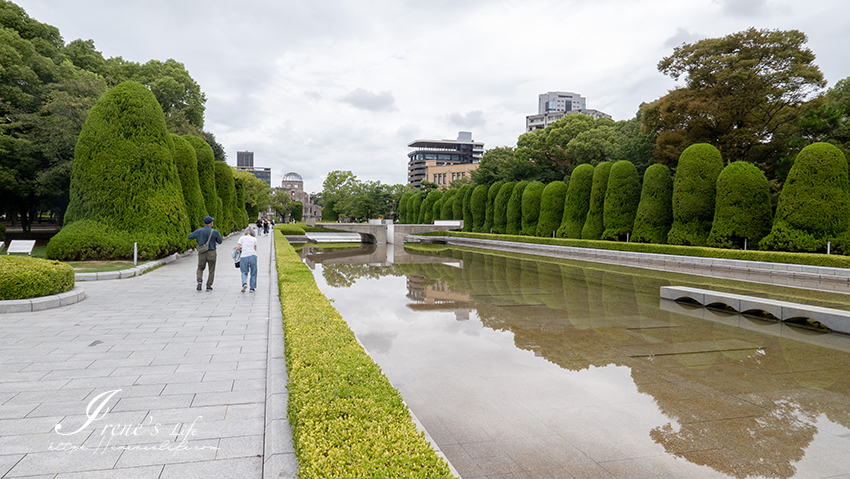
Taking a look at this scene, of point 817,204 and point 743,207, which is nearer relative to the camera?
point 817,204

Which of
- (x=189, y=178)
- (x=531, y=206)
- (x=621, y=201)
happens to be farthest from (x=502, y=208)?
(x=189, y=178)

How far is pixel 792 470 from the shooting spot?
3.38 m

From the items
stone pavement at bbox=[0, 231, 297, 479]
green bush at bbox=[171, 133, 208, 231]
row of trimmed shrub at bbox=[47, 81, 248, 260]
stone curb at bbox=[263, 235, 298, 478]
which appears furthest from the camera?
green bush at bbox=[171, 133, 208, 231]

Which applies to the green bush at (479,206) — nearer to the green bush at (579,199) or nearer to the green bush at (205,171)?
the green bush at (579,199)

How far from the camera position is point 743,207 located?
19.4 metres

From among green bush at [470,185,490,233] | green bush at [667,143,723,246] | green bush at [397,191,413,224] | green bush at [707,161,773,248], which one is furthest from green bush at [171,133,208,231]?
green bush at [397,191,413,224]

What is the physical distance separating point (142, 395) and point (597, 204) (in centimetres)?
2655

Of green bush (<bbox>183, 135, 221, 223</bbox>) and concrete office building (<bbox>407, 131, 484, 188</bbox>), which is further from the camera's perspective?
concrete office building (<bbox>407, 131, 484, 188</bbox>)

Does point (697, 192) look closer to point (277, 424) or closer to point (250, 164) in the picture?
point (277, 424)

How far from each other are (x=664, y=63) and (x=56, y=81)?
33907 mm

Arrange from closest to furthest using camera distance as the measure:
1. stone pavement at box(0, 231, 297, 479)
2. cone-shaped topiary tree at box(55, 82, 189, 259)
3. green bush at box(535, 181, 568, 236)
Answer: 1. stone pavement at box(0, 231, 297, 479)
2. cone-shaped topiary tree at box(55, 82, 189, 259)
3. green bush at box(535, 181, 568, 236)

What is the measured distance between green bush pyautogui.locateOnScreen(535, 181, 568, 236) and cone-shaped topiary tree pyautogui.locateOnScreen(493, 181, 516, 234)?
21.2ft

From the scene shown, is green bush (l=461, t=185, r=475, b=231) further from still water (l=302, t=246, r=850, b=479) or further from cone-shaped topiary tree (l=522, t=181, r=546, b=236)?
still water (l=302, t=246, r=850, b=479)

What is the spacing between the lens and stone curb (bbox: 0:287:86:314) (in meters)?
7.71
